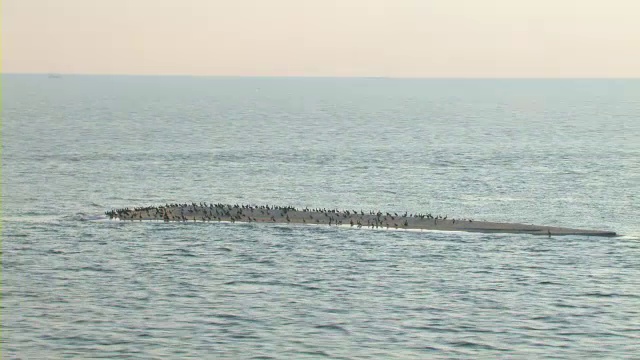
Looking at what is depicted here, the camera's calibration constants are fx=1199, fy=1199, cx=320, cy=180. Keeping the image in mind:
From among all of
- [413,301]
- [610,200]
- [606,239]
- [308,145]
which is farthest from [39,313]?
[308,145]

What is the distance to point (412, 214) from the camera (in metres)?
105

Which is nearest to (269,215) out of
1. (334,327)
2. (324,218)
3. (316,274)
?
(324,218)

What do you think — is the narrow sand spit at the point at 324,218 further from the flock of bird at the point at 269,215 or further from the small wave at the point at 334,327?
the small wave at the point at 334,327

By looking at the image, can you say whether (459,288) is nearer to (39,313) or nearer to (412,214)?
(39,313)

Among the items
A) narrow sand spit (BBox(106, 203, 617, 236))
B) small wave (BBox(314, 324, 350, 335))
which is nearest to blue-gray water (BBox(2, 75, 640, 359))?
small wave (BBox(314, 324, 350, 335))

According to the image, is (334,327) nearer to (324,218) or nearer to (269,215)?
(324,218)

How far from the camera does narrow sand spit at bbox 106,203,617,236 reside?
306 ft

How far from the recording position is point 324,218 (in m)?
98.0

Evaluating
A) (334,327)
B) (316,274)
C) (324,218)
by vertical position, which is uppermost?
(324,218)

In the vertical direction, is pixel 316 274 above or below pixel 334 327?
above

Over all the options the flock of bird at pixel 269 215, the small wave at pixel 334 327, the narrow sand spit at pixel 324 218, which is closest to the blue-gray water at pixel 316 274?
the small wave at pixel 334 327

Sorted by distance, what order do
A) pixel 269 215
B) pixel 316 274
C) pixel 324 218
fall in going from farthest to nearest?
pixel 269 215 < pixel 324 218 < pixel 316 274

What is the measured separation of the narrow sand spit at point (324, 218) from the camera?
93.4 meters

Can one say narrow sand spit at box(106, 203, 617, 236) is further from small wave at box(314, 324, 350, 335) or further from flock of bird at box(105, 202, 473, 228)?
small wave at box(314, 324, 350, 335)
